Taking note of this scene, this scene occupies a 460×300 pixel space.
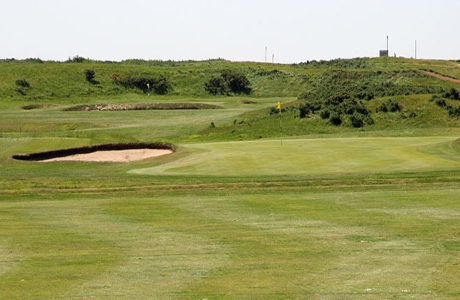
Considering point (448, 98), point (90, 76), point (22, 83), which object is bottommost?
point (448, 98)

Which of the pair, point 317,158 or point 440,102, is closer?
point 317,158

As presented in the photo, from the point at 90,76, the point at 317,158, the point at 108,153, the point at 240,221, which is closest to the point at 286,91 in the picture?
the point at 90,76

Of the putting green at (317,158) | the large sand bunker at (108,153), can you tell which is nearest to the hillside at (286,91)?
the large sand bunker at (108,153)

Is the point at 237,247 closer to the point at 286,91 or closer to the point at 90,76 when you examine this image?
the point at 286,91

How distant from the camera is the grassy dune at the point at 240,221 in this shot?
12.1m

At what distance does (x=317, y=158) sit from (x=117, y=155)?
39.2 ft

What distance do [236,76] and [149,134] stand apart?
155 ft

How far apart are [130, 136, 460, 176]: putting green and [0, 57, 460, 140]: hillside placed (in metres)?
17.0

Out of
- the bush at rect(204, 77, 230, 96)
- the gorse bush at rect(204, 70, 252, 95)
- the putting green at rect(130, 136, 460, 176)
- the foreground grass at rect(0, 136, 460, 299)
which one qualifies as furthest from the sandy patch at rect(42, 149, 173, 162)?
the gorse bush at rect(204, 70, 252, 95)

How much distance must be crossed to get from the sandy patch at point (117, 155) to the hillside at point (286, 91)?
1372 centimetres

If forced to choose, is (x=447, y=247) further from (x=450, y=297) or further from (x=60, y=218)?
(x=60, y=218)

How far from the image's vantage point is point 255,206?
22.0 meters

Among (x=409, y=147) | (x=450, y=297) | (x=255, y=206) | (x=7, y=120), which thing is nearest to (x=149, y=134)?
(x=7, y=120)

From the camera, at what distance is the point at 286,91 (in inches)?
3875
